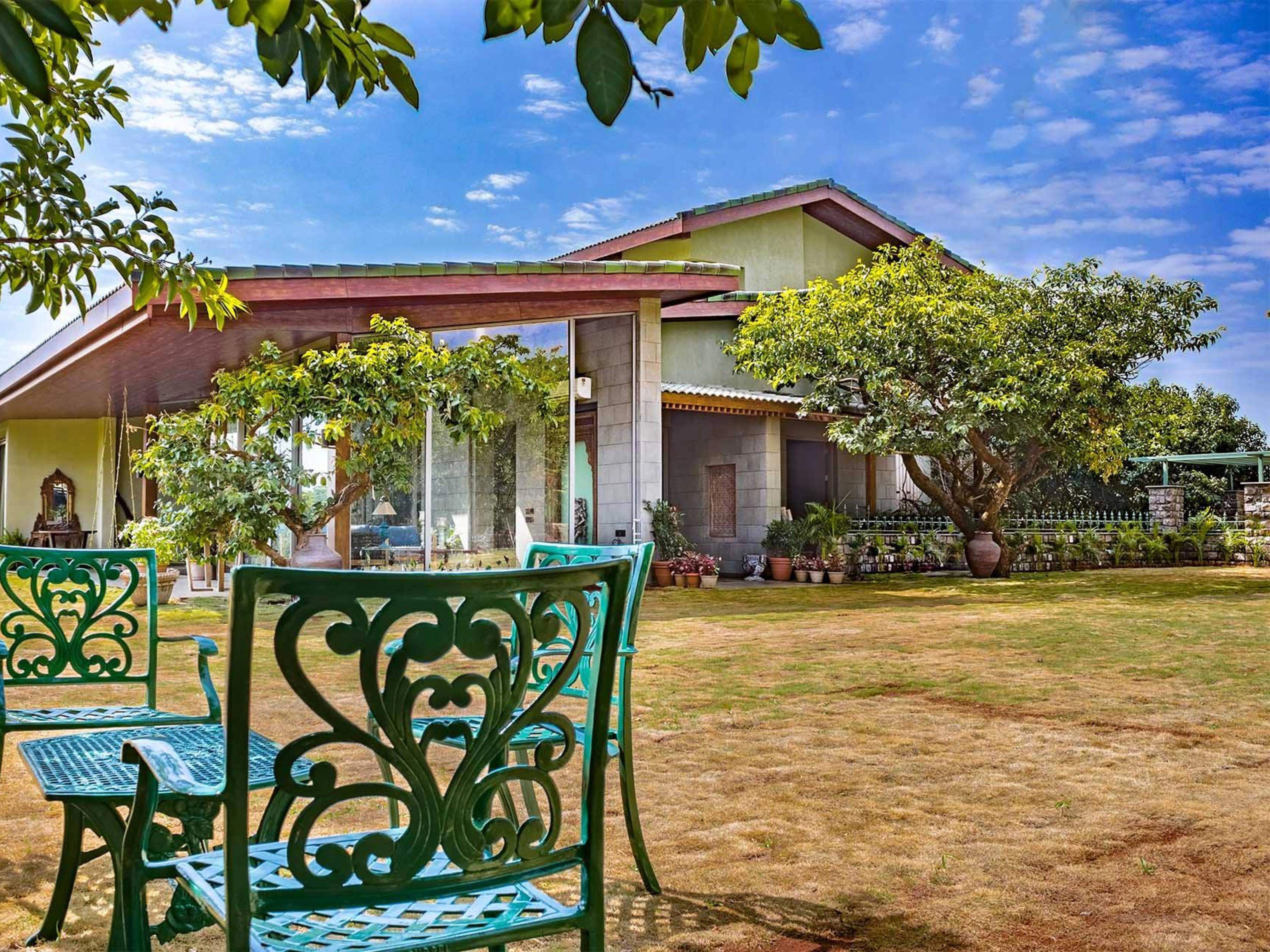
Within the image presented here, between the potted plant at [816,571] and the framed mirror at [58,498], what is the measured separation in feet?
43.5

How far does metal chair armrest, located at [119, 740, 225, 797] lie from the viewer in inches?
60.9

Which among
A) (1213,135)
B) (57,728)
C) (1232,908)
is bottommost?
(1232,908)

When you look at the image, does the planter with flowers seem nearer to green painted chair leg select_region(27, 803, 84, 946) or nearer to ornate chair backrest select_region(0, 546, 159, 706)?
ornate chair backrest select_region(0, 546, 159, 706)

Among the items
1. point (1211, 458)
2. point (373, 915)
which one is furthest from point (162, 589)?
point (1211, 458)

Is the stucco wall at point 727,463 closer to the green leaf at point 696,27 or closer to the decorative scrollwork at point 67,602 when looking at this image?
the decorative scrollwork at point 67,602

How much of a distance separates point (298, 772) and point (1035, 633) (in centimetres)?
770

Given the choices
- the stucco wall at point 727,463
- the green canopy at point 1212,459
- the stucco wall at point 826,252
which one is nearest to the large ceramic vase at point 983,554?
the stucco wall at point 727,463

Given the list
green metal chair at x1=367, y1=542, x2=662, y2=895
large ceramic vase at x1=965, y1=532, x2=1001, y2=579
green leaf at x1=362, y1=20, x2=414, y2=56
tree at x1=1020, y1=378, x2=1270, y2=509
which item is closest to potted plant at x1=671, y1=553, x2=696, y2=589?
large ceramic vase at x1=965, y1=532, x2=1001, y2=579

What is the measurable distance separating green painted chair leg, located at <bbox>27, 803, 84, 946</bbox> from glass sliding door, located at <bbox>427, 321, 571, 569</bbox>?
915 cm

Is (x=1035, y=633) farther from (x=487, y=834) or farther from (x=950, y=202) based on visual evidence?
(x=950, y=202)

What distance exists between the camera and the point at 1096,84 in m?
38.0

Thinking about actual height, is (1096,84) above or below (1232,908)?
above

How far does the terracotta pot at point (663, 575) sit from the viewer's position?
1316cm

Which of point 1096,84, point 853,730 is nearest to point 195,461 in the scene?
point 853,730
